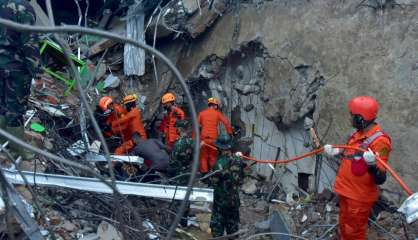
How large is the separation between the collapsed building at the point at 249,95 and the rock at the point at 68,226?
4 cm

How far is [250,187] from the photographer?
9188 mm

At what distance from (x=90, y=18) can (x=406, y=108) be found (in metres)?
7.91

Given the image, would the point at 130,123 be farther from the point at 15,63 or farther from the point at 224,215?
the point at 224,215

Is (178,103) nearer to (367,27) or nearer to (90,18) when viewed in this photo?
(90,18)

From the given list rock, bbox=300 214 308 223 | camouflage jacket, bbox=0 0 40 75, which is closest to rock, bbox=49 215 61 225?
camouflage jacket, bbox=0 0 40 75

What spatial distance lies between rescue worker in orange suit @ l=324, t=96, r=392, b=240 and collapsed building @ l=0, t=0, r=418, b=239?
0.54 meters

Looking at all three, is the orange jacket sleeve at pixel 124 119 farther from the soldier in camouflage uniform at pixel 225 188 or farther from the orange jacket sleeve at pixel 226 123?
the soldier in camouflage uniform at pixel 225 188

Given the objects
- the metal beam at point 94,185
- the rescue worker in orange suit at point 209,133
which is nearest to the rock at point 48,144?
the metal beam at point 94,185

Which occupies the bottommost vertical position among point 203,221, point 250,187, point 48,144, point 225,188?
point 203,221

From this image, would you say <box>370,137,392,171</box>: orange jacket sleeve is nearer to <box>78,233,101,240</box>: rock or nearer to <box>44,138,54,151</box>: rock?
<box>78,233,101,240</box>: rock

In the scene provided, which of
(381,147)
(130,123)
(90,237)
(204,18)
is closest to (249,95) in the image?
(204,18)

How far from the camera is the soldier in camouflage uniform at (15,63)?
6.63 metres

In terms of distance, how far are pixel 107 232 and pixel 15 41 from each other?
250 cm

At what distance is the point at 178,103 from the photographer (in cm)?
1097
